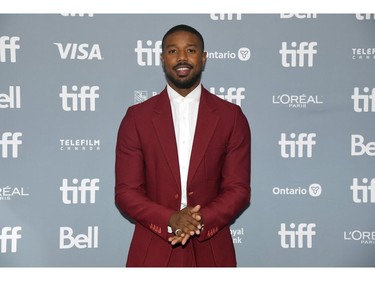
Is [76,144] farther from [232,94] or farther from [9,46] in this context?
[232,94]

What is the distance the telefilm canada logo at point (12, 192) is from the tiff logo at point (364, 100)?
252cm

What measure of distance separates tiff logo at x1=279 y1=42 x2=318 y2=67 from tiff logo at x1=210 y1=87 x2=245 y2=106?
377mm

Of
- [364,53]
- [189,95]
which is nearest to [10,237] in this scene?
[189,95]

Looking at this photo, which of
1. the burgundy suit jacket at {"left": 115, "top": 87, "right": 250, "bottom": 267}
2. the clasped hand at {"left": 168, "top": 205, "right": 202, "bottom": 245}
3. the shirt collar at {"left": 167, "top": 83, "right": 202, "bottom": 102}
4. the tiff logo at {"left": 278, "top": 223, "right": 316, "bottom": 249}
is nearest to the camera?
the clasped hand at {"left": 168, "top": 205, "right": 202, "bottom": 245}

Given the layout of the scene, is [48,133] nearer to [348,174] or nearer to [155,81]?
[155,81]

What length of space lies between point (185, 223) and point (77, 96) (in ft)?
4.96

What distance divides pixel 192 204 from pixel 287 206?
3.77ft

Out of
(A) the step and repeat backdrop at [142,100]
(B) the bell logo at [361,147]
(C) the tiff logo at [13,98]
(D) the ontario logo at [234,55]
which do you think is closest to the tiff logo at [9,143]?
(A) the step and repeat backdrop at [142,100]

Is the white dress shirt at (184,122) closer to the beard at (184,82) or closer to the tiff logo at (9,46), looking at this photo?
the beard at (184,82)

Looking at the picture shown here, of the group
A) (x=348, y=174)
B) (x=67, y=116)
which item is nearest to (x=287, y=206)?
(x=348, y=174)

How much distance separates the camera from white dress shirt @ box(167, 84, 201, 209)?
102 inches

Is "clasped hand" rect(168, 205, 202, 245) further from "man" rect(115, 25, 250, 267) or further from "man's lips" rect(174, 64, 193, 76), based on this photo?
"man's lips" rect(174, 64, 193, 76)

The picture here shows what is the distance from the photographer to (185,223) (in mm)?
2338

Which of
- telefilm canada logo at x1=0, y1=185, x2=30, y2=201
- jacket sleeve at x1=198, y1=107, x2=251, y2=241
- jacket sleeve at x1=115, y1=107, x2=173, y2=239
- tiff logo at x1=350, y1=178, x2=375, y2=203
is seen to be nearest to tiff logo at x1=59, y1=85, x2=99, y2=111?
telefilm canada logo at x1=0, y1=185, x2=30, y2=201
